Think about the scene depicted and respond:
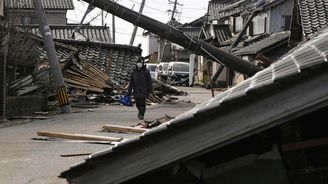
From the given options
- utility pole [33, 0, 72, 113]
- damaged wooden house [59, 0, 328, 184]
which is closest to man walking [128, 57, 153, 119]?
utility pole [33, 0, 72, 113]

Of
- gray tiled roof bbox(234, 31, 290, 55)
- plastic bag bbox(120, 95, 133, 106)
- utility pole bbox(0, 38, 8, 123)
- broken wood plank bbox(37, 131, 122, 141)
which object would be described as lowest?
plastic bag bbox(120, 95, 133, 106)

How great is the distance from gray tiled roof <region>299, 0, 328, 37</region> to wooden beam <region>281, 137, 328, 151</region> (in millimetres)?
13343

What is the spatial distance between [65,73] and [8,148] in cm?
1533

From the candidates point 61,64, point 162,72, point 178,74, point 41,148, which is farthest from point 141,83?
point 162,72

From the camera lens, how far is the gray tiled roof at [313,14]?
680 inches

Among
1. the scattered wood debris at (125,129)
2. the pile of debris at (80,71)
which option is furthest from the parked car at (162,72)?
the scattered wood debris at (125,129)

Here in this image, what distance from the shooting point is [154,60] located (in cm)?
8312

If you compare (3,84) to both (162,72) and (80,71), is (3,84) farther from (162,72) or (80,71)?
(162,72)

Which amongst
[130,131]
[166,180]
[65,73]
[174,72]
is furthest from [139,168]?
[174,72]

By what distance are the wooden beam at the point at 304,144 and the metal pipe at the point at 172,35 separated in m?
17.1

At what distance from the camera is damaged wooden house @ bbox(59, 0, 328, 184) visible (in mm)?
2865

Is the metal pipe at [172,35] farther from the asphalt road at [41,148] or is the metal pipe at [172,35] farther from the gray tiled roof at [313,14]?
the asphalt road at [41,148]

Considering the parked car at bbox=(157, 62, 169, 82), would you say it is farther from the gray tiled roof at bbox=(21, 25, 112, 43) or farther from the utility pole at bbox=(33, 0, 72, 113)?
the utility pole at bbox=(33, 0, 72, 113)

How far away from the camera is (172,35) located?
869 inches
